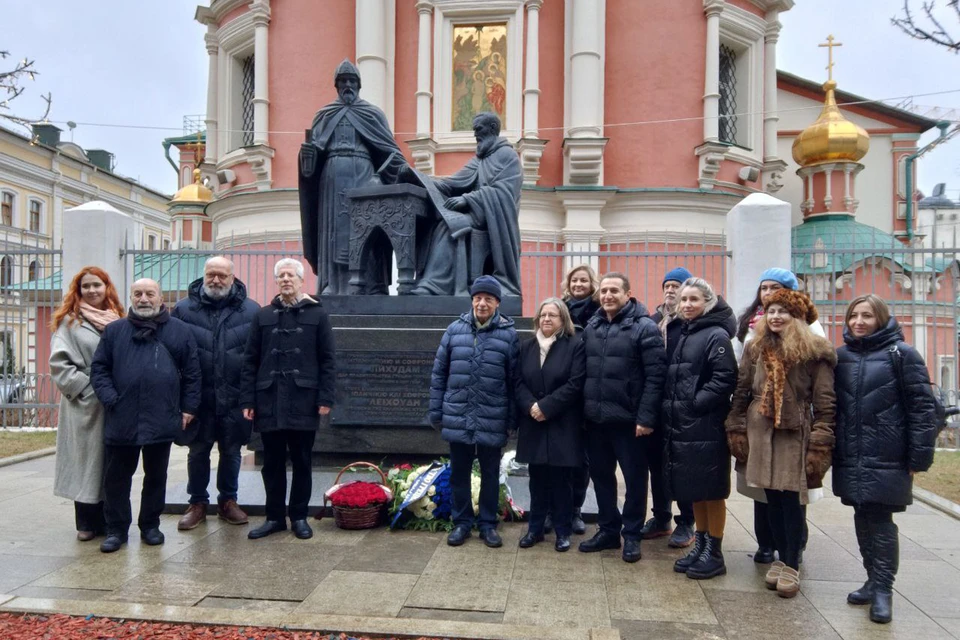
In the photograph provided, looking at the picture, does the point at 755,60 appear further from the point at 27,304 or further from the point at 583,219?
the point at 27,304

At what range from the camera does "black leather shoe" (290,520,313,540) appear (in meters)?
4.86

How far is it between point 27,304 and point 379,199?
719 centimetres

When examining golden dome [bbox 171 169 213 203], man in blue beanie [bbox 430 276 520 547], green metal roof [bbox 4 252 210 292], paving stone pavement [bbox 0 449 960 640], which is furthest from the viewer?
golden dome [bbox 171 169 213 203]

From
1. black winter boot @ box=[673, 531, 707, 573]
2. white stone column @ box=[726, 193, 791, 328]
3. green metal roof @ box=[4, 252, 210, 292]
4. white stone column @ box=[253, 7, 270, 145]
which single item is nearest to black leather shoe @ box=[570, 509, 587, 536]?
black winter boot @ box=[673, 531, 707, 573]

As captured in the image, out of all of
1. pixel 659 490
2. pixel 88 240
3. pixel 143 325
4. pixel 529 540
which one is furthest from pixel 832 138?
pixel 143 325

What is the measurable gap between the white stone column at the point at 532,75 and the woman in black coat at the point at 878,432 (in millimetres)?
11910

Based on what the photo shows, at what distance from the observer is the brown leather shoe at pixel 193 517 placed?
5.09 metres

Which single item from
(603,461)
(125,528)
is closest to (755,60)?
(603,461)

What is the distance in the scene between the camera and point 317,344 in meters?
4.94

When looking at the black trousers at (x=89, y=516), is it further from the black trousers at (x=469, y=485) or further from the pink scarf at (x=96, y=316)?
the black trousers at (x=469, y=485)

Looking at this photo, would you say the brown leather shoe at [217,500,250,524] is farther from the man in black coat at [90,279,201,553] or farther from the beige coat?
the beige coat

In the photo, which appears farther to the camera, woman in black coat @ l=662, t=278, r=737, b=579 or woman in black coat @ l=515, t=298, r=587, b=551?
woman in black coat @ l=515, t=298, r=587, b=551

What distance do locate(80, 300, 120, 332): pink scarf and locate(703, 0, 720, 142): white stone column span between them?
43.7 ft

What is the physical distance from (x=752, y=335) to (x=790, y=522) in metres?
1.02
